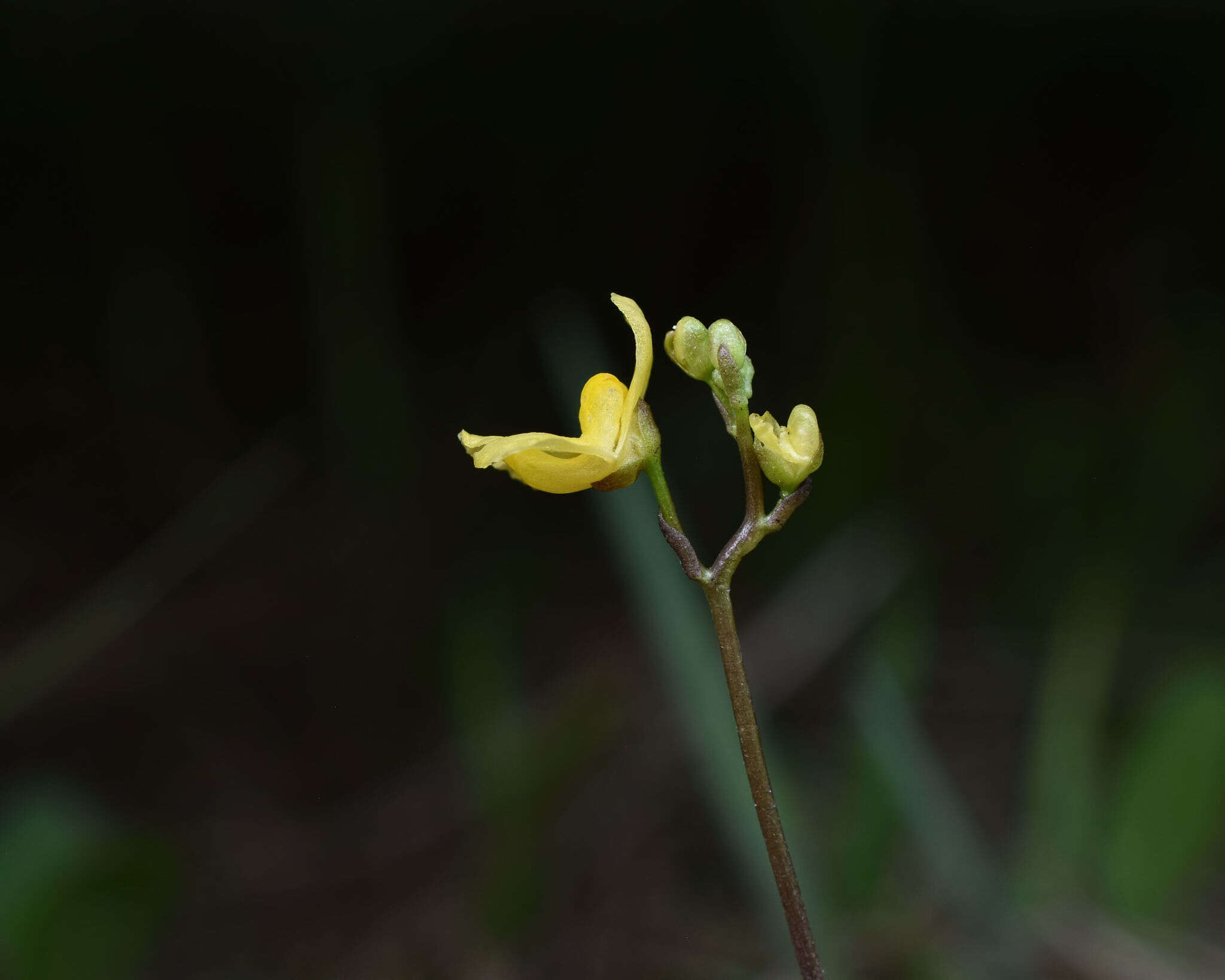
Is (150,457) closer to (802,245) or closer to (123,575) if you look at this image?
(123,575)

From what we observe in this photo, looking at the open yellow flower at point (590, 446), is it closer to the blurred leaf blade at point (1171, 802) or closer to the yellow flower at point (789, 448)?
the yellow flower at point (789, 448)

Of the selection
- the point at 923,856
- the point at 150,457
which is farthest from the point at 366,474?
the point at 923,856

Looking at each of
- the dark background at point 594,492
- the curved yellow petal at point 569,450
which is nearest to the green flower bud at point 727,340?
the curved yellow petal at point 569,450

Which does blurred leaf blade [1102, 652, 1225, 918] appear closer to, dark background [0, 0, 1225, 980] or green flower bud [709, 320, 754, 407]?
dark background [0, 0, 1225, 980]

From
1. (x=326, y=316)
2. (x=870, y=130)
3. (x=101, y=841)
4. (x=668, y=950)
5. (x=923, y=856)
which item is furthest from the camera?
(x=870, y=130)

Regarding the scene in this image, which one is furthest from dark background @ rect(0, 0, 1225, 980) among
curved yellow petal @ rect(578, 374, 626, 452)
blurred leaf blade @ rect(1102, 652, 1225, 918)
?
curved yellow petal @ rect(578, 374, 626, 452)

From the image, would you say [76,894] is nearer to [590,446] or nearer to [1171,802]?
[590,446]

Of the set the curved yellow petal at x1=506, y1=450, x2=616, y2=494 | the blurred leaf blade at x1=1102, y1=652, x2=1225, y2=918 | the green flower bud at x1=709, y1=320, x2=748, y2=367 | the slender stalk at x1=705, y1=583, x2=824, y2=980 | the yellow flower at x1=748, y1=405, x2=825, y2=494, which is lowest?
the blurred leaf blade at x1=1102, y1=652, x2=1225, y2=918

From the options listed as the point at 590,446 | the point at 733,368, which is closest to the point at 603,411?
the point at 590,446
